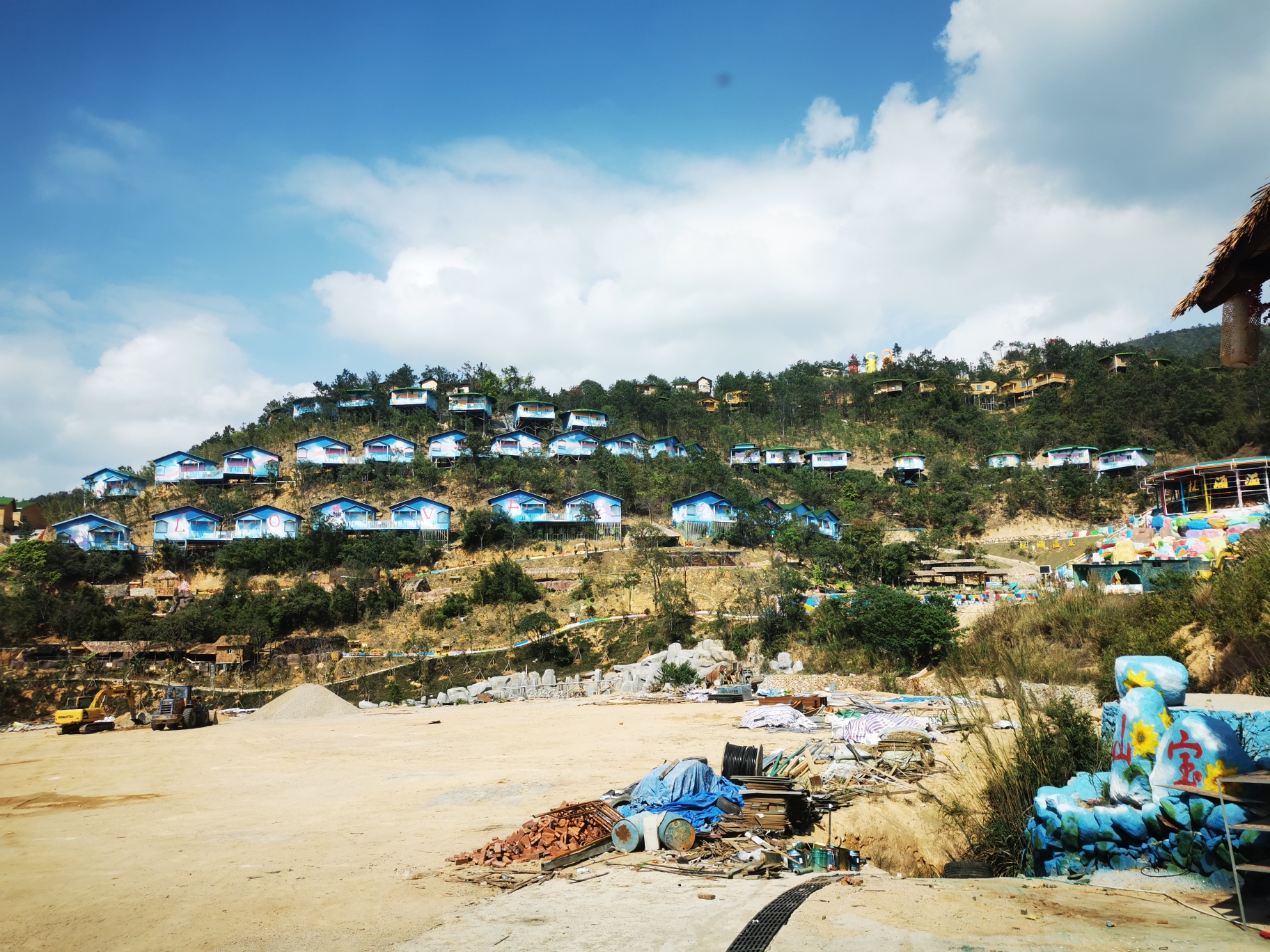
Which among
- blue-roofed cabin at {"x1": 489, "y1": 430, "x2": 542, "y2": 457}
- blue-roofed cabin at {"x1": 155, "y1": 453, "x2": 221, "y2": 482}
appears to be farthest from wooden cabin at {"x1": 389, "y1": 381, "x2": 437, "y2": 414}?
blue-roofed cabin at {"x1": 155, "y1": 453, "x2": 221, "y2": 482}

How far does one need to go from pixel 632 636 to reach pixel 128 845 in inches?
1032

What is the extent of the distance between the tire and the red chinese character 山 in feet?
7.68

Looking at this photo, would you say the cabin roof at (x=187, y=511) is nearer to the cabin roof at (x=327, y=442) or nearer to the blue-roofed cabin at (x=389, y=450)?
the cabin roof at (x=327, y=442)

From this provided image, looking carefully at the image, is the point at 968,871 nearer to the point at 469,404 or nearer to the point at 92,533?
the point at 92,533

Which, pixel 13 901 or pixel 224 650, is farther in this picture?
pixel 224 650

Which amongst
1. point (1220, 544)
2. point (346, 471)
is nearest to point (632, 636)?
point (1220, 544)

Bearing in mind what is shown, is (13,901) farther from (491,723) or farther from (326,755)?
(491,723)

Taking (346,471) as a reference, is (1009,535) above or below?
below

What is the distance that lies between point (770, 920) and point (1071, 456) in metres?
62.6

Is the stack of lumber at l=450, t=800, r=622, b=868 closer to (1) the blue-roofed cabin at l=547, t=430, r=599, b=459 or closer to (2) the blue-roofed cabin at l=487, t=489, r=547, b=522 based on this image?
(2) the blue-roofed cabin at l=487, t=489, r=547, b=522

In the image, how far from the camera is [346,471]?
5778 centimetres

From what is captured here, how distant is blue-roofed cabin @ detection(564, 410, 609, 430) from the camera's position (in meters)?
66.5

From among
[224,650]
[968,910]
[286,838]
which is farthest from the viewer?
[224,650]

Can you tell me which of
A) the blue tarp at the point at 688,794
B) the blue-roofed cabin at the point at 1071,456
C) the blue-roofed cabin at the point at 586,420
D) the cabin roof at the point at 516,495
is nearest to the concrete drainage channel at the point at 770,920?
the blue tarp at the point at 688,794
